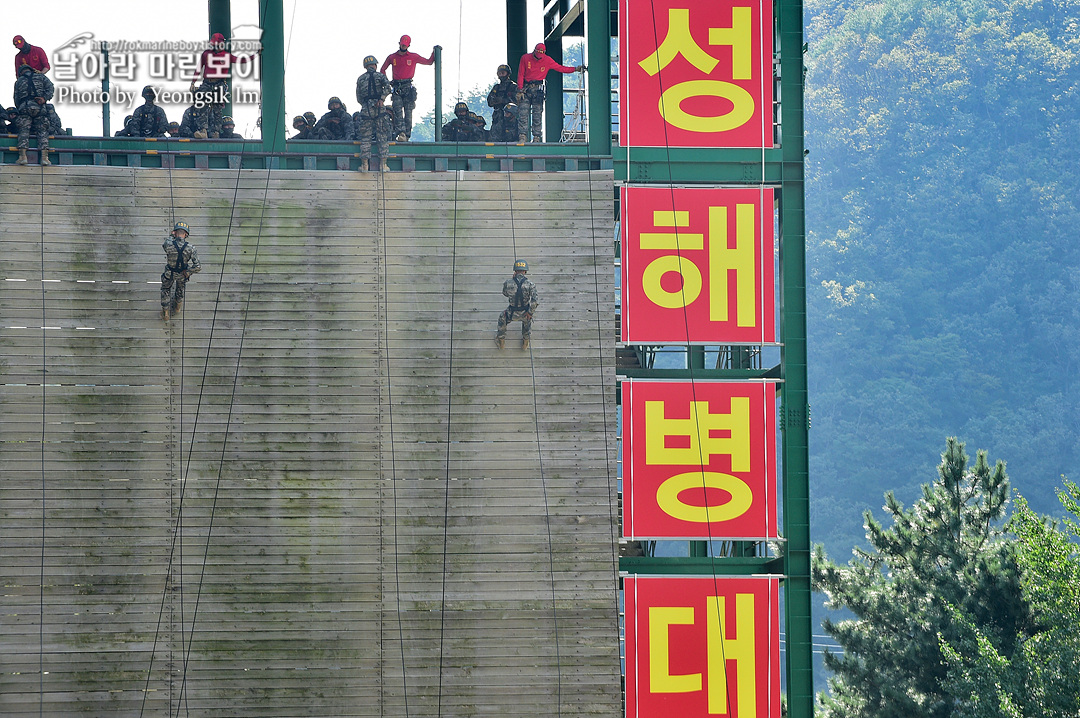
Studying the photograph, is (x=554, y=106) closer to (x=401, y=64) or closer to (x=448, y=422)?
(x=401, y=64)

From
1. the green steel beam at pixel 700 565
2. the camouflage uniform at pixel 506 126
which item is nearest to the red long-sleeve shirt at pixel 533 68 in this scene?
the camouflage uniform at pixel 506 126

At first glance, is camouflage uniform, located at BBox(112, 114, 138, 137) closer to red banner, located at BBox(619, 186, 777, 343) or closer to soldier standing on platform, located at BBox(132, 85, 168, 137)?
soldier standing on platform, located at BBox(132, 85, 168, 137)

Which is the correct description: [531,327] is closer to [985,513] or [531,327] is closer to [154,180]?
[154,180]

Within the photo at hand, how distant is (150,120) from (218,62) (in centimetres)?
194

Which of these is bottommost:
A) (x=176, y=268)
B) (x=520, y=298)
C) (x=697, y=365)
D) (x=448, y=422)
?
(x=448, y=422)

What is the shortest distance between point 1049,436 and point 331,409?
71646mm

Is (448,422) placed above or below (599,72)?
below

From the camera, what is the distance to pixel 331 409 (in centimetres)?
2027

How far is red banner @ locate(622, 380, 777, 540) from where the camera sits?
67.8 feet

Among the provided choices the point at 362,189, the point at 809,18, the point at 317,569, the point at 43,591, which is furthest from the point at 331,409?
the point at 809,18

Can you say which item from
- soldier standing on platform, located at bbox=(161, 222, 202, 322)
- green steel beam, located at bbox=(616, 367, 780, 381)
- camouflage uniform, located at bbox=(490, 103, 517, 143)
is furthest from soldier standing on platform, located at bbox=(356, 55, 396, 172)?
green steel beam, located at bbox=(616, 367, 780, 381)

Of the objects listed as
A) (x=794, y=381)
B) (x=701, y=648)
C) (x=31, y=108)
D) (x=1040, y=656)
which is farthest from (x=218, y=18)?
(x=1040, y=656)

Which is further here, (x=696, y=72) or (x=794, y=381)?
(x=696, y=72)

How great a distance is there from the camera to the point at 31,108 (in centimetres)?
2022
